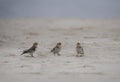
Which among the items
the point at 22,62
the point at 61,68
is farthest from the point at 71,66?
the point at 22,62

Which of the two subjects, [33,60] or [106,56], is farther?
[106,56]

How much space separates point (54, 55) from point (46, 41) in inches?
223

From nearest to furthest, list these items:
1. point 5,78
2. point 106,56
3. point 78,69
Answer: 1. point 5,78
2. point 78,69
3. point 106,56

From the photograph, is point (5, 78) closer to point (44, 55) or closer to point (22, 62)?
point (22, 62)

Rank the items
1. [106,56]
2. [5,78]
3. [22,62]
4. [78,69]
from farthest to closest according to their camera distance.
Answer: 1. [106,56]
2. [22,62]
3. [78,69]
4. [5,78]

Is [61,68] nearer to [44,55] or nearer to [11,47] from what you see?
[44,55]

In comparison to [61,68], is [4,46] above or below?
above

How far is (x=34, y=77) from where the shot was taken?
33.8 ft

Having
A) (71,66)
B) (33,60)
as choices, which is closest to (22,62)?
(33,60)

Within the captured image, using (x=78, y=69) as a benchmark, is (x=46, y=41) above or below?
above

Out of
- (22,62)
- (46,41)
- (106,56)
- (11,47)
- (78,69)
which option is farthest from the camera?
(46,41)

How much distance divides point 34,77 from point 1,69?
4.64 ft

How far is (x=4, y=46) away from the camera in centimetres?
1781

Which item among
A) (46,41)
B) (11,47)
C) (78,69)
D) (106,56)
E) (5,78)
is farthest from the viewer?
(46,41)
